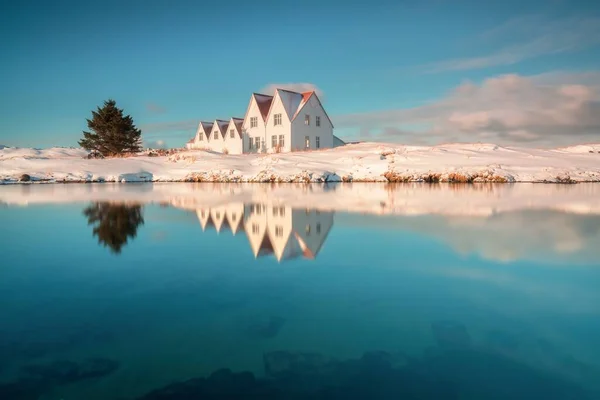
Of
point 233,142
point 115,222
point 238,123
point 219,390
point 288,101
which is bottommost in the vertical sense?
point 219,390

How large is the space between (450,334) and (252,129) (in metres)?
51.3

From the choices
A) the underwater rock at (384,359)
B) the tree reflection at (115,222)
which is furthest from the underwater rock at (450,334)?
the tree reflection at (115,222)

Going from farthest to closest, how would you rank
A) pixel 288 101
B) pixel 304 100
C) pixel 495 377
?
pixel 304 100 < pixel 288 101 < pixel 495 377

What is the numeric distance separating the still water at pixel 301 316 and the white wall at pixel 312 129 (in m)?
42.2

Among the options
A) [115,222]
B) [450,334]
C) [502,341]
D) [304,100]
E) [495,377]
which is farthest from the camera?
[304,100]

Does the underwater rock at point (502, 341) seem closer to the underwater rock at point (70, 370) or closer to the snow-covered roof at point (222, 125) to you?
the underwater rock at point (70, 370)

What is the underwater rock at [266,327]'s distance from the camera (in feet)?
12.1

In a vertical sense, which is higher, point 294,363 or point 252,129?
point 252,129

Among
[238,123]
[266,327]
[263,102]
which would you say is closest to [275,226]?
[266,327]

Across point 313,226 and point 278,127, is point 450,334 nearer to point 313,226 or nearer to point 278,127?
point 313,226

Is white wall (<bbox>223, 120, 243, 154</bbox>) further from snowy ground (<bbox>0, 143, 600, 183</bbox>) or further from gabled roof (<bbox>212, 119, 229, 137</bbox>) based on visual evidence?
snowy ground (<bbox>0, 143, 600, 183</bbox>)

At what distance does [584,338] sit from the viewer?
360 centimetres

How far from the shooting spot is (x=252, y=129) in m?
53.3

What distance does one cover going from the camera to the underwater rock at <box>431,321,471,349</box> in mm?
3490
